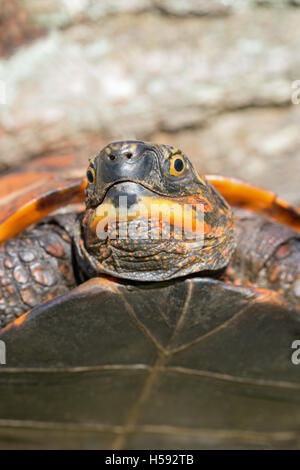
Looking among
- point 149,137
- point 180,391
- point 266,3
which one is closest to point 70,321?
point 180,391

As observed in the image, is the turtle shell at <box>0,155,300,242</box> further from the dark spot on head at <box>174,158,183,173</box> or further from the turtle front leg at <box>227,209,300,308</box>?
the dark spot on head at <box>174,158,183,173</box>

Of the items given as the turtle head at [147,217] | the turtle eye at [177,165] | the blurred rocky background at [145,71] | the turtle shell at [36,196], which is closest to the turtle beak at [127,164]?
the turtle head at [147,217]

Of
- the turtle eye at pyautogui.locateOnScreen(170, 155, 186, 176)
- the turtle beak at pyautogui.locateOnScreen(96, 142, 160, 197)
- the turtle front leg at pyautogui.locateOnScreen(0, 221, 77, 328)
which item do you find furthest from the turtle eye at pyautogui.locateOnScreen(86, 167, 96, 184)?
A: the turtle front leg at pyautogui.locateOnScreen(0, 221, 77, 328)

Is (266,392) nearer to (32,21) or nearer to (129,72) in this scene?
(129,72)

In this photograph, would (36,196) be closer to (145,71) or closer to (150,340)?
(150,340)

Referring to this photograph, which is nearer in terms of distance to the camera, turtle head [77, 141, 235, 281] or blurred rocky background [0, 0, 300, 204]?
turtle head [77, 141, 235, 281]

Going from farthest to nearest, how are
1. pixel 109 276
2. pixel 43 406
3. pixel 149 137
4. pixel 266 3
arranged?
1. pixel 149 137
2. pixel 266 3
3. pixel 109 276
4. pixel 43 406
